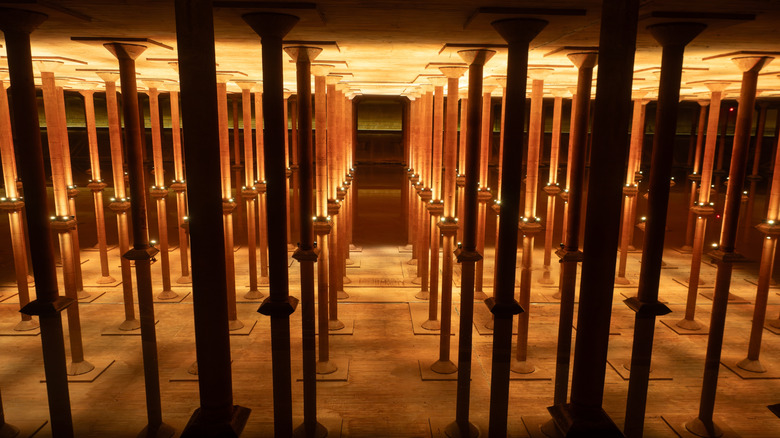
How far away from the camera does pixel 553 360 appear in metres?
12.3

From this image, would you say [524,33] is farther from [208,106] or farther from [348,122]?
[348,122]

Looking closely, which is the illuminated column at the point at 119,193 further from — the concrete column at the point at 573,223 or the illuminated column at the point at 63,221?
the concrete column at the point at 573,223

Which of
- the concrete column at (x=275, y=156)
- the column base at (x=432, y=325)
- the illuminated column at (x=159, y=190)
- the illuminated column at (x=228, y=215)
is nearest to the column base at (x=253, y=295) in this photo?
the illuminated column at (x=228, y=215)

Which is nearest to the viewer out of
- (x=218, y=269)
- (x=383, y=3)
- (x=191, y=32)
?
(x=191, y=32)

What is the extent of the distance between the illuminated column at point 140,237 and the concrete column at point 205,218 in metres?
5.00

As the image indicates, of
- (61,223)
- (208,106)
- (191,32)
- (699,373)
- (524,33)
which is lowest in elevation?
(699,373)

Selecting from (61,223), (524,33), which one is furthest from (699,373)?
(61,223)

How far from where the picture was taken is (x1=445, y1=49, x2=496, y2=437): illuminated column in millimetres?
8805

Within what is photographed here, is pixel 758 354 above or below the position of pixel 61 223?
below

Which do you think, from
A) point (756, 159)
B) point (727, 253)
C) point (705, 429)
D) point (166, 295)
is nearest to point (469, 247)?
point (727, 253)

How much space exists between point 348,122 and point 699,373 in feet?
49.1

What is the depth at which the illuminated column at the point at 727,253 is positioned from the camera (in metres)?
9.18

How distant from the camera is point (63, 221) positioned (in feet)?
36.1

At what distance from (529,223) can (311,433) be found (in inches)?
271
